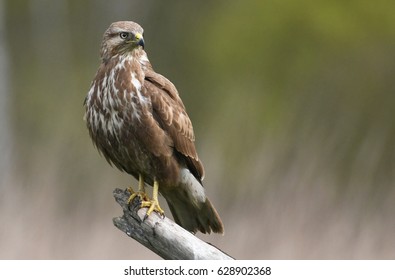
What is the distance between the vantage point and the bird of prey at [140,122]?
212 inches

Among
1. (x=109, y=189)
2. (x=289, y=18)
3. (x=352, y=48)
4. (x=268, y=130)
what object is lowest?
(x=109, y=189)

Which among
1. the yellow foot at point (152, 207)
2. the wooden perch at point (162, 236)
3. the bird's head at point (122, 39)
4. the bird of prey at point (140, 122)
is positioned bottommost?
the wooden perch at point (162, 236)

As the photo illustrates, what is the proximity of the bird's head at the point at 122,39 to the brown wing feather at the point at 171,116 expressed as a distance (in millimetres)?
214

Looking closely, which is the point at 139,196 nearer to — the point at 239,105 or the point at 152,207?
the point at 152,207

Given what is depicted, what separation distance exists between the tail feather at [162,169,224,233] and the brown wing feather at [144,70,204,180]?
0.11 meters

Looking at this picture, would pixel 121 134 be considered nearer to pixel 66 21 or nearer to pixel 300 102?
pixel 300 102

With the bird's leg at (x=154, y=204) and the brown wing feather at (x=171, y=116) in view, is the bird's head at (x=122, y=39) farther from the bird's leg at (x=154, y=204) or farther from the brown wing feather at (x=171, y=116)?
the bird's leg at (x=154, y=204)

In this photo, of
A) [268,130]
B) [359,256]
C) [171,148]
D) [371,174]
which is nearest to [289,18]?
[268,130]

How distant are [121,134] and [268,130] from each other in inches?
155

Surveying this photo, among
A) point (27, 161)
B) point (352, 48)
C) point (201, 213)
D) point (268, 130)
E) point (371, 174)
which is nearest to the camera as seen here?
point (201, 213)

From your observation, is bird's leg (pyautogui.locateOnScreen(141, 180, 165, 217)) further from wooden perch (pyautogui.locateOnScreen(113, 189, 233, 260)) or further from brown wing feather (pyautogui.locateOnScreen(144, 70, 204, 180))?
brown wing feather (pyautogui.locateOnScreen(144, 70, 204, 180))

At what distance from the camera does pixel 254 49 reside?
1105 cm

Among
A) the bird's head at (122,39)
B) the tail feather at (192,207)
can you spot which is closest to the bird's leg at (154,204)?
the tail feather at (192,207)

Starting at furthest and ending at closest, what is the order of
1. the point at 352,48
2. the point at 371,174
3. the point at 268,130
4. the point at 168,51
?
the point at 168,51, the point at 352,48, the point at 268,130, the point at 371,174
